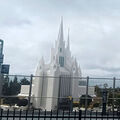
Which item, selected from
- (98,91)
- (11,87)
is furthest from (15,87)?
(98,91)

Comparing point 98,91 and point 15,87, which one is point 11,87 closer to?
point 15,87

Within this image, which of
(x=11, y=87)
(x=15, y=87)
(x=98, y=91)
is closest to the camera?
(x=11, y=87)

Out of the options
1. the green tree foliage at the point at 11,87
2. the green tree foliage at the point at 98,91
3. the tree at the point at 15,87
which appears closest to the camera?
the green tree foliage at the point at 11,87

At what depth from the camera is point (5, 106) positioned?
577 inches

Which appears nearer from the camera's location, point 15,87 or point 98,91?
point 15,87

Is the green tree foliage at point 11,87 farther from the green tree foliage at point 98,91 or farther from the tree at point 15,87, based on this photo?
the green tree foliage at point 98,91

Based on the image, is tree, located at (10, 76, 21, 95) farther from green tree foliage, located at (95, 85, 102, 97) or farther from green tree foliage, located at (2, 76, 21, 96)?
green tree foliage, located at (95, 85, 102, 97)

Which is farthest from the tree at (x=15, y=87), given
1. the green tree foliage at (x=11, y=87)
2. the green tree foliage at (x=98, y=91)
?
the green tree foliage at (x=98, y=91)

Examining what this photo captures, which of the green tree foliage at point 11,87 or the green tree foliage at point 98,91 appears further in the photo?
the green tree foliage at point 98,91

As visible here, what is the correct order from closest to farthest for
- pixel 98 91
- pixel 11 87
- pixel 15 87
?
pixel 11 87 < pixel 15 87 < pixel 98 91

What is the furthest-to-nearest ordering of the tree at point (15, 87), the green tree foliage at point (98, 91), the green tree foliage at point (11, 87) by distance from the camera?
the green tree foliage at point (98, 91), the tree at point (15, 87), the green tree foliage at point (11, 87)

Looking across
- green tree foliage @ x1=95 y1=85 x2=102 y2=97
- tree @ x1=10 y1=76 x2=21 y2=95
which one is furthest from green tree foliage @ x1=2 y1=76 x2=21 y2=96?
green tree foliage @ x1=95 y1=85 x2=102 y2=97

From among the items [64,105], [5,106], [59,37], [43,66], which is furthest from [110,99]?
[59,37]

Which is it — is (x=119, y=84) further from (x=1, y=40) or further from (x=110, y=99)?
(x=1, y=40)
